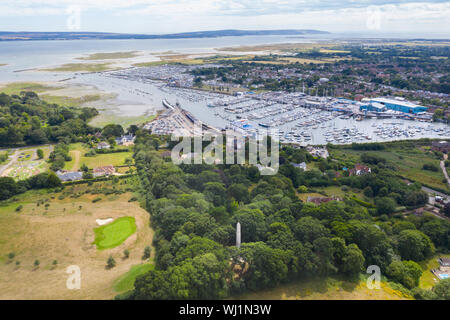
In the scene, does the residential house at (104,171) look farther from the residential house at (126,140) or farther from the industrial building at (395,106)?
the industrial building at (395,106)

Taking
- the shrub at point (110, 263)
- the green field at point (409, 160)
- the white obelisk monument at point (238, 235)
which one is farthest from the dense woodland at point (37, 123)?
the green field at point (409, 160)

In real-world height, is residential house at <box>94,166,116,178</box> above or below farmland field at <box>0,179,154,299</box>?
above

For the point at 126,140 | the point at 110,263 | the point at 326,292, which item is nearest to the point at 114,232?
the point at 110,263

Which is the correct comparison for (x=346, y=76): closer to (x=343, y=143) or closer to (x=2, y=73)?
(x=343, y=143)

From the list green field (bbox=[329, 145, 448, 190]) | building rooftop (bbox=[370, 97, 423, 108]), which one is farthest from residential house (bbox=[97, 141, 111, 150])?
building rooftop (bbox=[370, 97, 423, 108])

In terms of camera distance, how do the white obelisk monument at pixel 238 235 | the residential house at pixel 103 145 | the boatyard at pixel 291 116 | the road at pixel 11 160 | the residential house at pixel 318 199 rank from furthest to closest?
the boatyard at pixel 291 116
the residential house at pixel 103 145
the road at pixel 11 160
the residential house at pixel 318 199
the white obelisk monument at pixel 238 235

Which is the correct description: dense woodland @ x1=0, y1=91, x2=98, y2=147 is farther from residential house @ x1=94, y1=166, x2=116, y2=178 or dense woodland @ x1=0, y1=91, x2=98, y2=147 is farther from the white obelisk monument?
the white obelisk monument

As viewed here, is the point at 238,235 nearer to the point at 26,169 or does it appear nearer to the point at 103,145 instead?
the point at 26,169

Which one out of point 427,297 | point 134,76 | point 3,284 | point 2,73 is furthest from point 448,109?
point 2,73
